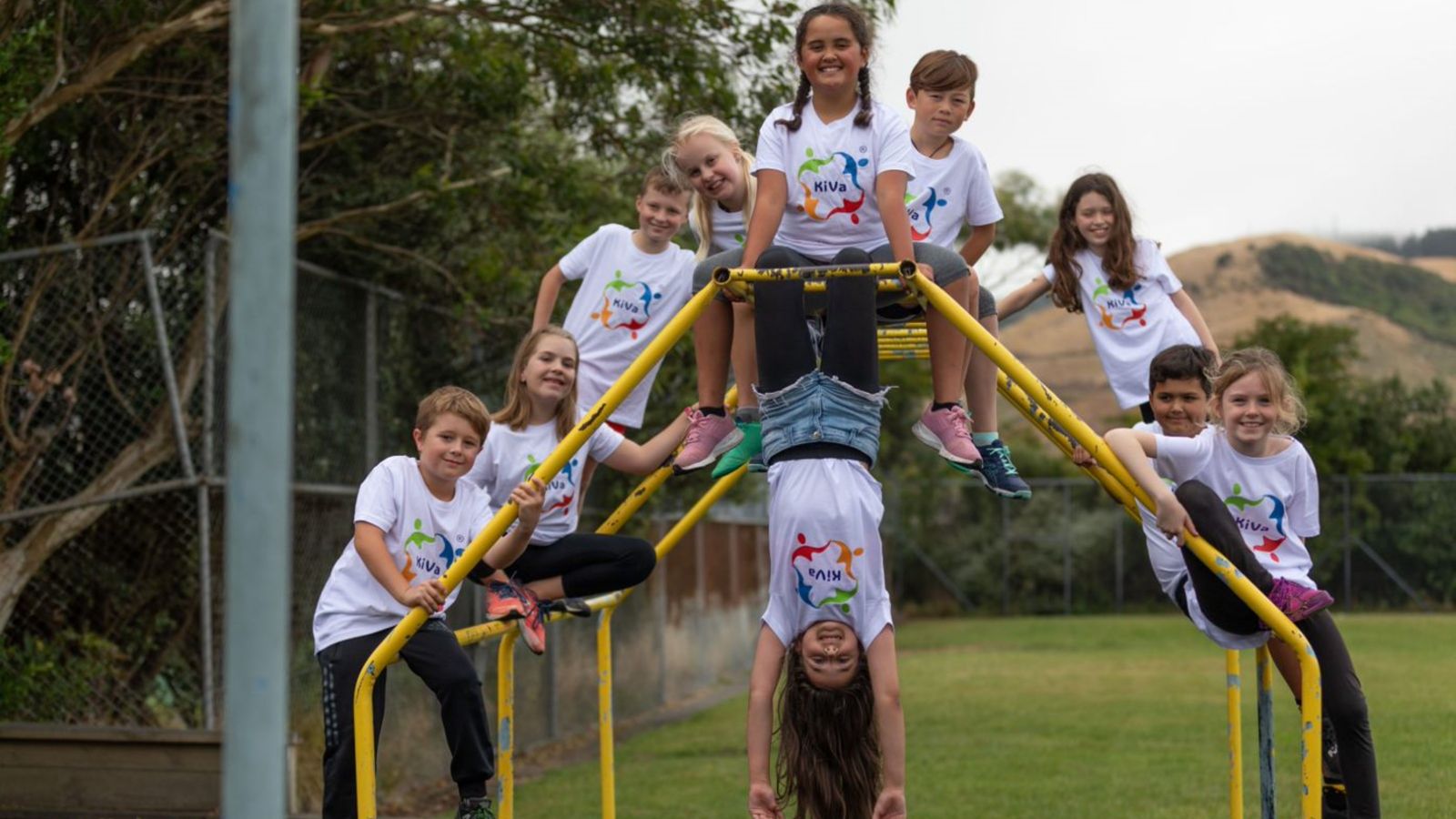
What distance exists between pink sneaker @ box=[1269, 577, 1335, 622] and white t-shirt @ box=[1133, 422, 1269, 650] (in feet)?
0.35

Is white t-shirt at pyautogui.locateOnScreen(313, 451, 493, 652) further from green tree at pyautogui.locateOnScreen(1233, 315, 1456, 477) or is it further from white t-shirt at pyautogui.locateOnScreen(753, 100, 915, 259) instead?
green tree at pyautogui.locateOnScreen(1233, 315, 1456, 477)

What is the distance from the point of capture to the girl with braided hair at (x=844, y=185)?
4.72 metres

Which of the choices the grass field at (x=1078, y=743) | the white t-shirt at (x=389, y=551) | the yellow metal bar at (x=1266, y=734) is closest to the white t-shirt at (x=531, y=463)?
the white t-shirt at (x=389, y=551)

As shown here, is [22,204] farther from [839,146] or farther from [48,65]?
[839,146]

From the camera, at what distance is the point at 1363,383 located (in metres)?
31.4

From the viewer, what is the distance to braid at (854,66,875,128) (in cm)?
479

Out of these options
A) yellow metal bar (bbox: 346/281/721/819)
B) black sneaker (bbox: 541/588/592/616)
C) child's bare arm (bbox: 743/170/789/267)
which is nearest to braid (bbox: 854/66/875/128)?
child's bare arm (bbox: 743/170/789/267)

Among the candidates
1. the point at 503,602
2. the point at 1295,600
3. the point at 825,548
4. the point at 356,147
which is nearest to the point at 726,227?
the point at 503,602

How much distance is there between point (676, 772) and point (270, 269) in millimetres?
9451

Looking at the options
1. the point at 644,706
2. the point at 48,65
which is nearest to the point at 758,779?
the point at 48,65

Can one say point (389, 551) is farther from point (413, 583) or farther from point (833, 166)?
point (833, 166)

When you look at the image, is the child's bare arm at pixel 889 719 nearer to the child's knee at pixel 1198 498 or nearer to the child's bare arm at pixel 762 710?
the child's bare arm at pixel 762 710

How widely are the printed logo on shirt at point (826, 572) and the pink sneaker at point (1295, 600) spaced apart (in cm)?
131

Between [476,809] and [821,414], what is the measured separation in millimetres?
1598
